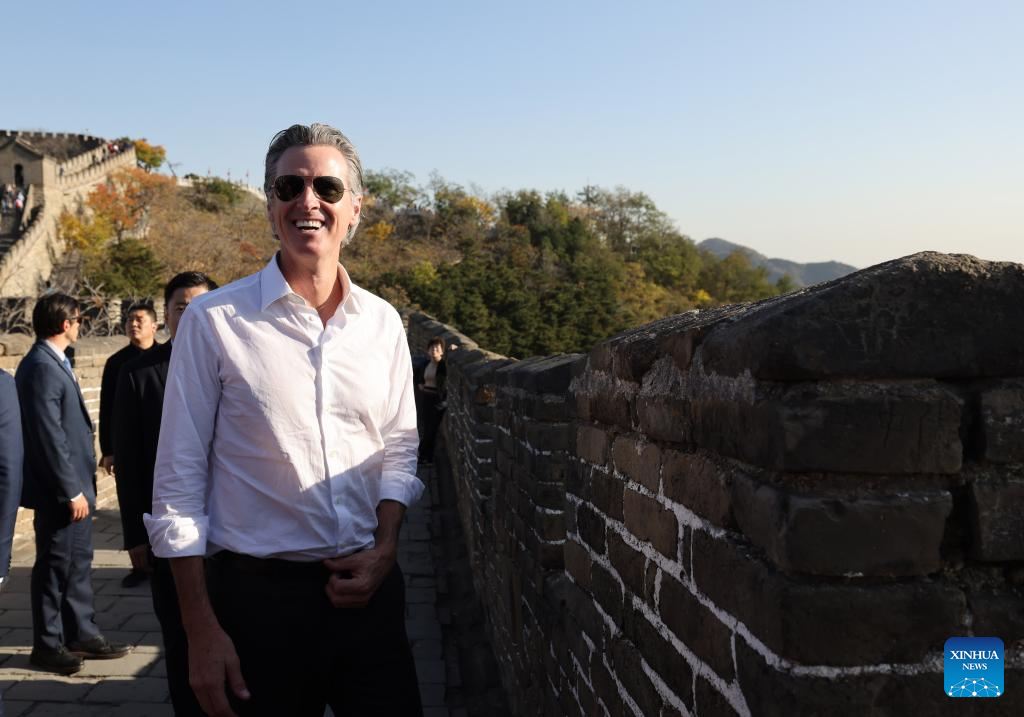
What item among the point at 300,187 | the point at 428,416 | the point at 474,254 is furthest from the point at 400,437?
the point at 474,254

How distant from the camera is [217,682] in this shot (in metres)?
2.05

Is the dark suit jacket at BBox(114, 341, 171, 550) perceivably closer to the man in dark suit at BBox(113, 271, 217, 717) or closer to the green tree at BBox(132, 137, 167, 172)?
the man in dark suit at BBox(113, 271, 217, 717)

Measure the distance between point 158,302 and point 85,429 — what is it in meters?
24.9

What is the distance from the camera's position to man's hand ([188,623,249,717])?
6.74ft

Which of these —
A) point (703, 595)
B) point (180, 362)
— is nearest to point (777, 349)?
point (703, 595)

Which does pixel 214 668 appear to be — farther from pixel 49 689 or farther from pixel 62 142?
pixel 62 142

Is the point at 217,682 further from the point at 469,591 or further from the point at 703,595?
the point at 469,591

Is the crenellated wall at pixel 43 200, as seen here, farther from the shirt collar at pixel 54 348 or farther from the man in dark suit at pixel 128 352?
the shirt collar at pixel 54 348

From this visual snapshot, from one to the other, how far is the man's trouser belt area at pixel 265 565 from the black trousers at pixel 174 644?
44cm

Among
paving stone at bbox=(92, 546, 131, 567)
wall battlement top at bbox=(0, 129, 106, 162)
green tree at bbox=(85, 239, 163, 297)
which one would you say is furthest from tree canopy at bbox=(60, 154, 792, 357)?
paving stone at bbox=(92, 546, 131, 567)

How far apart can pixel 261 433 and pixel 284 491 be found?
0.50ft

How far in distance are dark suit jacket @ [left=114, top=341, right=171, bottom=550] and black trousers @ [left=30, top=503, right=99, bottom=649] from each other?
1478 millimetres

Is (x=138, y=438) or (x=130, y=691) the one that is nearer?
(x=138, y=438)

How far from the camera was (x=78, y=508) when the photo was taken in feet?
16.2
